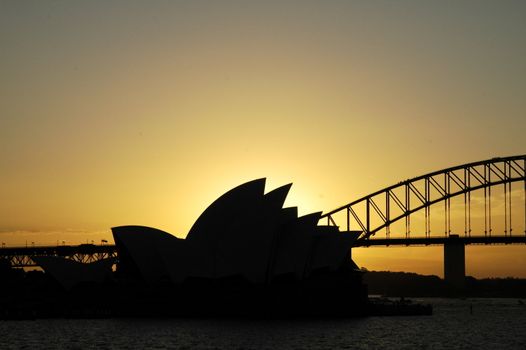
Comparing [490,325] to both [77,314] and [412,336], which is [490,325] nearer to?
[412,336]

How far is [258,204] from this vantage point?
8706 cm

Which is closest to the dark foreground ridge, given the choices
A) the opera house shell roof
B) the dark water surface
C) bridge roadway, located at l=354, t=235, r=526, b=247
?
the opera house shell roof

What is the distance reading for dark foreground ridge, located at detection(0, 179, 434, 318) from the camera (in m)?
87.6

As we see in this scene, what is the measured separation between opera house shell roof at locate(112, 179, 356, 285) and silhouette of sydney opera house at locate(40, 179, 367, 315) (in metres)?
0.09

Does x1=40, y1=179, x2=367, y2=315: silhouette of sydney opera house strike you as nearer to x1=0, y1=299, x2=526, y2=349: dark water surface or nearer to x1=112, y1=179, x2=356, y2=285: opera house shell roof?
x1=112, y1=179, x2=356, y2=285: opera house shell roof

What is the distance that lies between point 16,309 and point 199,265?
20.4 meters

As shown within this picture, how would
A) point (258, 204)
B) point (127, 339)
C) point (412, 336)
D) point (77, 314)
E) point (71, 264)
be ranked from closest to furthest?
point (127, 339) → point (412, 336) → point (258, 204) → point (77, 314) → point (71, 264)

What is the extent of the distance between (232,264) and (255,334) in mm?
20460

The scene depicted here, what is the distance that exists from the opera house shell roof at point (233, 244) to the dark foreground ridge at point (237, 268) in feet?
0.31

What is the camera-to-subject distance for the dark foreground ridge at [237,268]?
287 ft

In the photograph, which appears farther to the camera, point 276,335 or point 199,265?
point 199,265

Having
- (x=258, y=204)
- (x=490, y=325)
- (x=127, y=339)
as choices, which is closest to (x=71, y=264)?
(x=258, y=204)

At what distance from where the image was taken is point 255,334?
69125 millimetres

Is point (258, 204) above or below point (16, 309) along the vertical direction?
above
